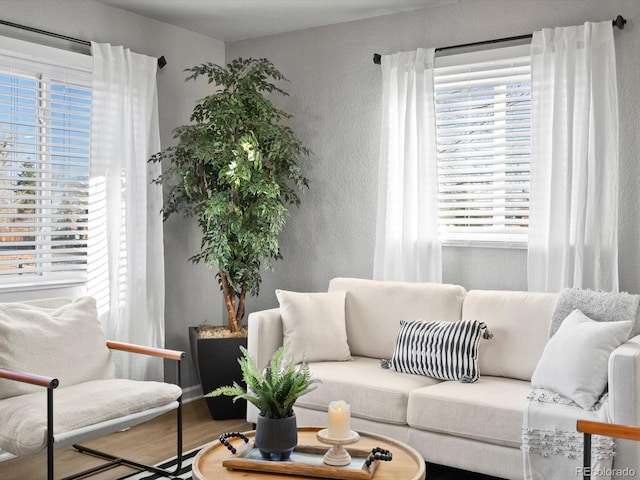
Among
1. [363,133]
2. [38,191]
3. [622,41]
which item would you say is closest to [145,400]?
[38,191]

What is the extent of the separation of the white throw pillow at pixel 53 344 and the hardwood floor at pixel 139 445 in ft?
1.64

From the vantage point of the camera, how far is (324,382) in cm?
365

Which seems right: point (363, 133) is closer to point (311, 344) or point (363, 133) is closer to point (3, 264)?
point (311, 344)

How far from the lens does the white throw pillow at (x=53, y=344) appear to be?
10.7 ft

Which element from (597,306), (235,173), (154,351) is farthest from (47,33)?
(597,306)

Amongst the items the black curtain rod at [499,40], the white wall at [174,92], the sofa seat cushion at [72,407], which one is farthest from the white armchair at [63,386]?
the black curtain rod at [499,40]

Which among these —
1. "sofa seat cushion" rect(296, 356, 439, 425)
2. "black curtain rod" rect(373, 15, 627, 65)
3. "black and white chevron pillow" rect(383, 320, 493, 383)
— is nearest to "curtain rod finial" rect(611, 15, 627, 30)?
"black curtain rod" rect(373, 15, 627, 65)

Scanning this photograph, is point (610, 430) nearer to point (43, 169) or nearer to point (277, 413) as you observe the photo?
Answer: point (277, 413)

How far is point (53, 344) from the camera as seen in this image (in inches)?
134

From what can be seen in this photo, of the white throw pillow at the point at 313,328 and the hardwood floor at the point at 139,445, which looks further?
the white throw pillow at the point at 313,328

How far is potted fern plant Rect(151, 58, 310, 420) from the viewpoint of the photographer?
4.38 m

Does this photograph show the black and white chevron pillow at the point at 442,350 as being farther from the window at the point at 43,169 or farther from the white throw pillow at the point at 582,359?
the window at the point at 43,169

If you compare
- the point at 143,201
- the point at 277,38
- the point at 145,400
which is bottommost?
the point at 145,400

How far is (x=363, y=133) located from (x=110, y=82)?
1.63 metres
